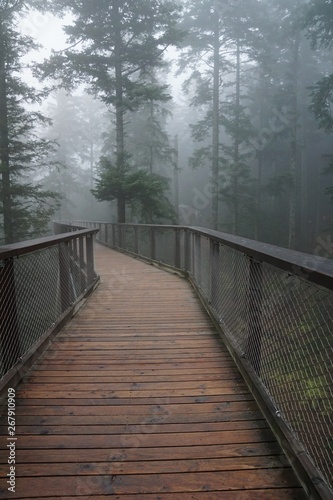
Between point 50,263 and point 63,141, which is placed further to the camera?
point 63,141

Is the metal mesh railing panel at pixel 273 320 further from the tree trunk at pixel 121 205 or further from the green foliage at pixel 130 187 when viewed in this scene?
the tree trunk at pixel 121 205

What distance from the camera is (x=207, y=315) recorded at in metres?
4.85

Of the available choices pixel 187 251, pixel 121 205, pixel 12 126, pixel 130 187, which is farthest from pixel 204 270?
pixel 12 126

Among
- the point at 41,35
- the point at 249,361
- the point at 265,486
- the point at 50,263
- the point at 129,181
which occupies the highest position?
the point at 41,35

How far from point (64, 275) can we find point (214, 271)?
6.74ft

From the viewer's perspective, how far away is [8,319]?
2.71 meters

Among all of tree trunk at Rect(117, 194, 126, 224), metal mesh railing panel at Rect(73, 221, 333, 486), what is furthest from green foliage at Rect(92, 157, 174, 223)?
metal mesh railing panel at Rect(73, 221, 333, 486)

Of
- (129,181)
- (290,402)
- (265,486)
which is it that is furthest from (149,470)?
(129,181)

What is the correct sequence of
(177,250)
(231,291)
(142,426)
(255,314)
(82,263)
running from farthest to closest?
(177,250) → (82,263) → (231,291) → (255,314) → (142,426)

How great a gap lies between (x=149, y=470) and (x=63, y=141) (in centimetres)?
4059

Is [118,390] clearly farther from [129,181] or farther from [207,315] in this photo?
[129,181]

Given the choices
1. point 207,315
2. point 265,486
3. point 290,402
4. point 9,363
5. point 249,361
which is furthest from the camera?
point 207,315

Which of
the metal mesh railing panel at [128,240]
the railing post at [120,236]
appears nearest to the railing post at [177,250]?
the metal mesh railing panel at [128,240]

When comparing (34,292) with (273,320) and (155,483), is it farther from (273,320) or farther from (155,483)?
(273,320)
